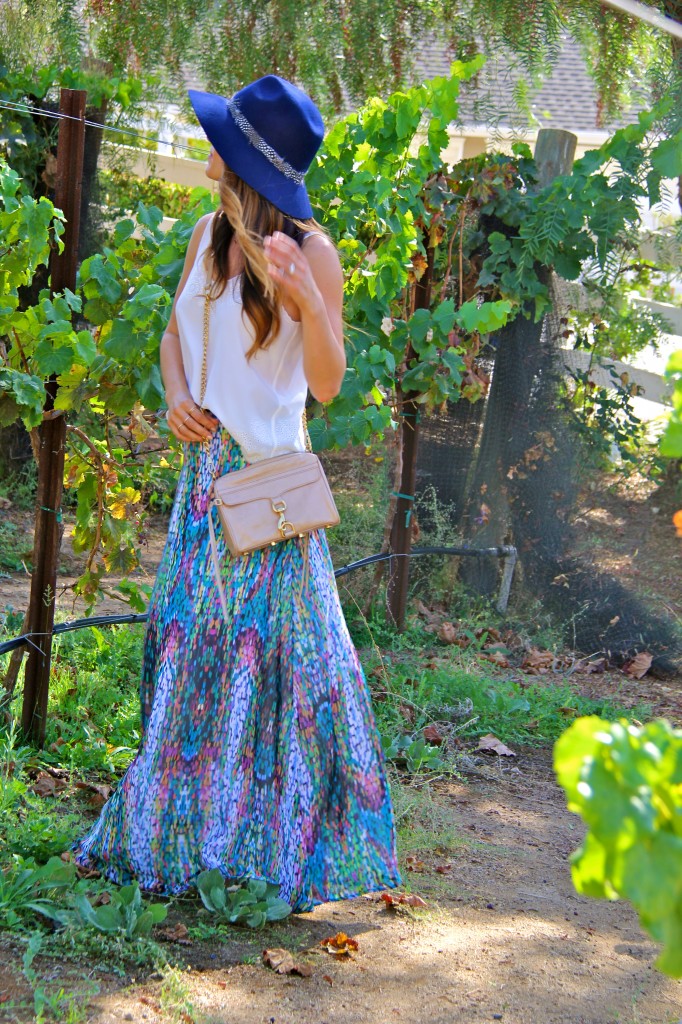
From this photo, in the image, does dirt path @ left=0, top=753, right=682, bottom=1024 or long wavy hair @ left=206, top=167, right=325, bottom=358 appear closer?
dirt path @ left=0, top=753, right=682, bottom=1024

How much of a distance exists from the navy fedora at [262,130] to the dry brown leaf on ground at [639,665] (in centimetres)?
306

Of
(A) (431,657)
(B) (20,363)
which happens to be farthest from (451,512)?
(B) (20,363)

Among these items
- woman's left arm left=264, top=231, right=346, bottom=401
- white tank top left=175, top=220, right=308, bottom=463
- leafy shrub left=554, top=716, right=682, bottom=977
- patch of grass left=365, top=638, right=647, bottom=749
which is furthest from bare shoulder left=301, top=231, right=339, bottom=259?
patch of grass left=365, top=638, right=647, bottom=749

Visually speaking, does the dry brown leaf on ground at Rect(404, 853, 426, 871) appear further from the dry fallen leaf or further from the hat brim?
the dry fallen leaf

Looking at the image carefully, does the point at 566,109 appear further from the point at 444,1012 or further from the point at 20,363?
the point at 444,1012

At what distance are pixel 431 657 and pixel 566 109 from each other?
9.19 meters

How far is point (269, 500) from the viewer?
2.45m

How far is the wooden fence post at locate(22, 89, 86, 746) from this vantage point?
3.02m

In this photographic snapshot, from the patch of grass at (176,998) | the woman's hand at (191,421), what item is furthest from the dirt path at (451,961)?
the woman's hand at (191,421)

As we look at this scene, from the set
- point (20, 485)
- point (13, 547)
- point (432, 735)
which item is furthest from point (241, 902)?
point (20, 485)

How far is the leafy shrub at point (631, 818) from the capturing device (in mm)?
947

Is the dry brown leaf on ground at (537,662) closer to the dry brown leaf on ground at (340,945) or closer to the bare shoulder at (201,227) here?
the dry brown leaf on ground at (340,945)

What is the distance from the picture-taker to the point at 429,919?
8.73 feet

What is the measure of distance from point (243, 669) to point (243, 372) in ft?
2.14
